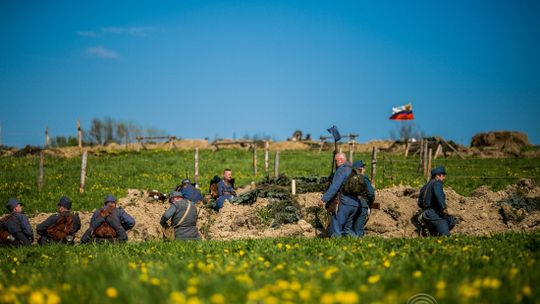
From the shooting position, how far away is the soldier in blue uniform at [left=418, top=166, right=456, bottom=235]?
1128cm

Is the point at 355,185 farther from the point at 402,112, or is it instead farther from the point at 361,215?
the point at 402,112

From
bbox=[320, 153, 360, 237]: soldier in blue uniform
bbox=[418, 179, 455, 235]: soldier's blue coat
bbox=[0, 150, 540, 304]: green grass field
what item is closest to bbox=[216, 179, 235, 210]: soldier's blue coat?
bbox=[320, 153, 360, 237]: soldier in blue uniform

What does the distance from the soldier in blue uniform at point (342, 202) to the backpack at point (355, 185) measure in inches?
3.4

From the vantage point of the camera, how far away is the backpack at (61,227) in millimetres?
12266

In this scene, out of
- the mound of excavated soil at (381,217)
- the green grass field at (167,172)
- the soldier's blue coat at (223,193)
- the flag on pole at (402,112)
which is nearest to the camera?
the mound of excavated soil at (381,217)

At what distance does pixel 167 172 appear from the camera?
29.0m

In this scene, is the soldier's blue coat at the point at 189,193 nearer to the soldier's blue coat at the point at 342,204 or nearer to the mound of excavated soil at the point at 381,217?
the mound of excavated soil at the point at 381,217

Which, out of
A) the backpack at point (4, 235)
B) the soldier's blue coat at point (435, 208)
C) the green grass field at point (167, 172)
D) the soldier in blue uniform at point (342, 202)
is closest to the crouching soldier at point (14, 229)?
the backpack at point (4, 235)

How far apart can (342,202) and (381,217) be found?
9.93 feet

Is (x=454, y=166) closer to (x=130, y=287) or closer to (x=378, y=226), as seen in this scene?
(x=378, y=226)

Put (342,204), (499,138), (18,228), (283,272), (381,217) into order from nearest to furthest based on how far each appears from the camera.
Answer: (283,272), (342,204), (18,228), (381,217), (499,138)

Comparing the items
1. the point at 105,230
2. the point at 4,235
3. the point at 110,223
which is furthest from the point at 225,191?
the point at 4,235

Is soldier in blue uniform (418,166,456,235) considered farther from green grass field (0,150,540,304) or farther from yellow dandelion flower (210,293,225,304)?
yellow dandelion flower (210,293,225,304)

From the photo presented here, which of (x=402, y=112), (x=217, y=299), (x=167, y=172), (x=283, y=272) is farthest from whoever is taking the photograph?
(x=402, y=112)
